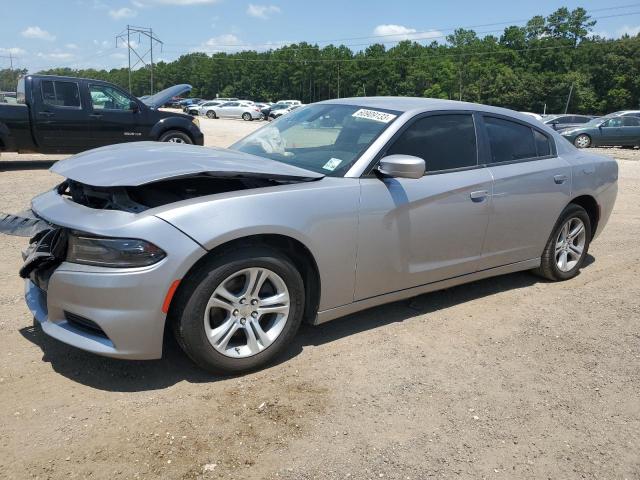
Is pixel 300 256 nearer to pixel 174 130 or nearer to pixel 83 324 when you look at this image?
pixel 83 324

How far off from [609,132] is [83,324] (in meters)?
24.5

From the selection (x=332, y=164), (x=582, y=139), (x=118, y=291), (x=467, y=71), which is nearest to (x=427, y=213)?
(x=332, y=164)

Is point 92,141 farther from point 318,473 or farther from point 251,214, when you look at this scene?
point 318,473

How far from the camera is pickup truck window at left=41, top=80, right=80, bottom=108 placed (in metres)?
10.8

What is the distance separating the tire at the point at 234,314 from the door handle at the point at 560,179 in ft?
8.84

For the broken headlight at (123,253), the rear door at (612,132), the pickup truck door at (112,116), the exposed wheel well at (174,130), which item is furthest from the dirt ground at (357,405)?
the rear door at (612,132)

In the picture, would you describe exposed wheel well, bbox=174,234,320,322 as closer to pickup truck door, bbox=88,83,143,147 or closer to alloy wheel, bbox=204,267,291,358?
alloy wheel, bbox=204,267,291,358

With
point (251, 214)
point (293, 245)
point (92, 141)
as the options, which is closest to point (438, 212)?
point (293, 245)

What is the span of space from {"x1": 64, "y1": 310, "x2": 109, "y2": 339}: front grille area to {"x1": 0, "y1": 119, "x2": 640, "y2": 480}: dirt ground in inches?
13.4

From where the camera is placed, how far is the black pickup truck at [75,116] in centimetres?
1059

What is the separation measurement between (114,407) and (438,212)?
2.42 meters

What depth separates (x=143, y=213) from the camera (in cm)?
293

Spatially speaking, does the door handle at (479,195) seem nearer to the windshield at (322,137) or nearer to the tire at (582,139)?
the windshield at (322,137)

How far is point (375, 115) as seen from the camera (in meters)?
4.06
